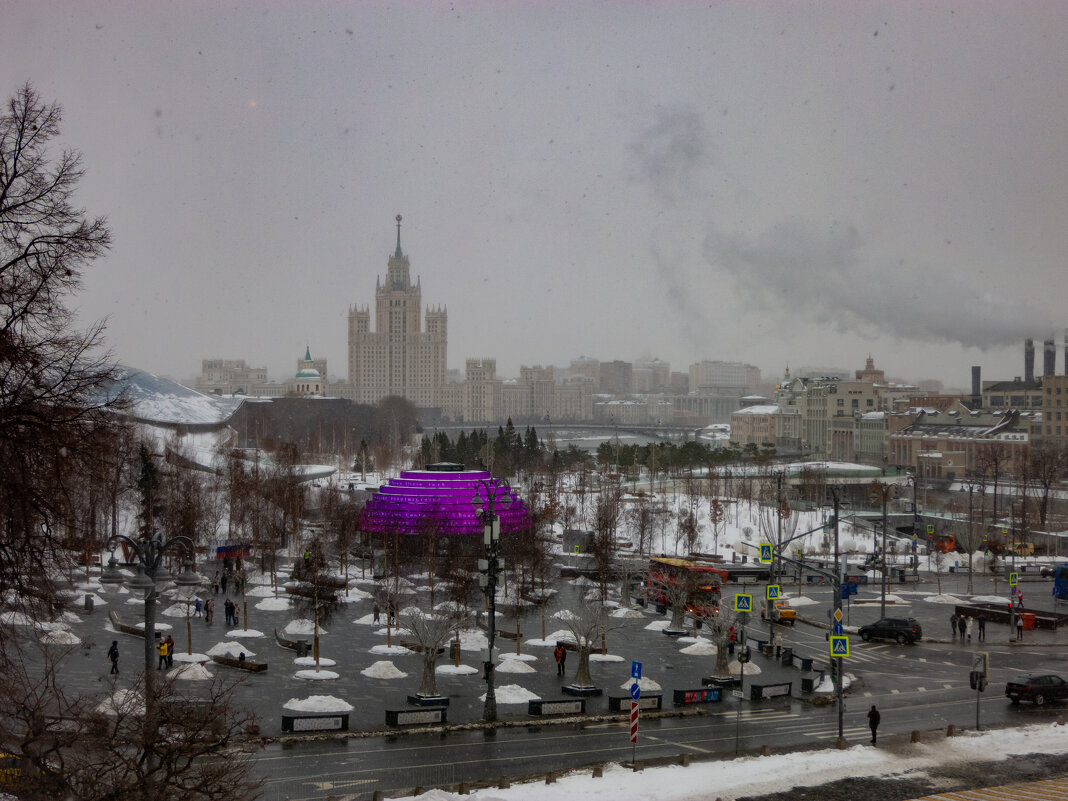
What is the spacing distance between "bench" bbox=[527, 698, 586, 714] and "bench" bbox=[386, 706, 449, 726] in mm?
2230

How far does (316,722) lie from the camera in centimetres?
2219

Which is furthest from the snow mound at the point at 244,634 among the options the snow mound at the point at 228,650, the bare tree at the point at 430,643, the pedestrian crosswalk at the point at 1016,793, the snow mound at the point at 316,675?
the pedestrian crosswalk at the point at 1016,793

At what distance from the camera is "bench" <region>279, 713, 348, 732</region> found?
22.0 m

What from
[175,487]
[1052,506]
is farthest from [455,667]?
[1052,506]

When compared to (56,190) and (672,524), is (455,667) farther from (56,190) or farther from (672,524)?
(672,524)

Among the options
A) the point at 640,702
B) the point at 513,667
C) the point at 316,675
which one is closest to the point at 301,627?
the point at 316,675

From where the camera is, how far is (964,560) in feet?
190

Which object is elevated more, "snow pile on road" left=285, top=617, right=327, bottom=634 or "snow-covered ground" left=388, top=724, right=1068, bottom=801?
"snow-covered ground" left=388, top=724, right=1068, bottom=801

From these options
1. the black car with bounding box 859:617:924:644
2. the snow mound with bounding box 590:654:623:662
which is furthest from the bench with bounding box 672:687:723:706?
the black car with bounding box 859:617:924:644

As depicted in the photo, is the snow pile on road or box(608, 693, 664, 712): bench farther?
the snow pile on road

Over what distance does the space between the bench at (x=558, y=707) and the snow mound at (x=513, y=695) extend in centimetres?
47

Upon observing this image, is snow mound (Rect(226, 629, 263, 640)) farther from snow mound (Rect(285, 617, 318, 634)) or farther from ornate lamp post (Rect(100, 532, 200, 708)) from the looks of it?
ornate lamp post (Rect(100, 532, 200, 708))

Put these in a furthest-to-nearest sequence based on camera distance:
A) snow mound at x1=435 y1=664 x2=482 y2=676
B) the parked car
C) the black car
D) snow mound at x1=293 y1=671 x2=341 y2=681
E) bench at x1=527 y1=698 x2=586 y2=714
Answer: the black car < snow mound at x1=435 y1=664 x2=482 y2=676 < snow mound at x1=293 y1=671 x2=341 y2=681 < the parked car < bench at x1=527 y1=698 x2=586 y2=714

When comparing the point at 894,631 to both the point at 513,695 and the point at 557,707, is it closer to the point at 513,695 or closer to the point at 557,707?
the point at 557,707
